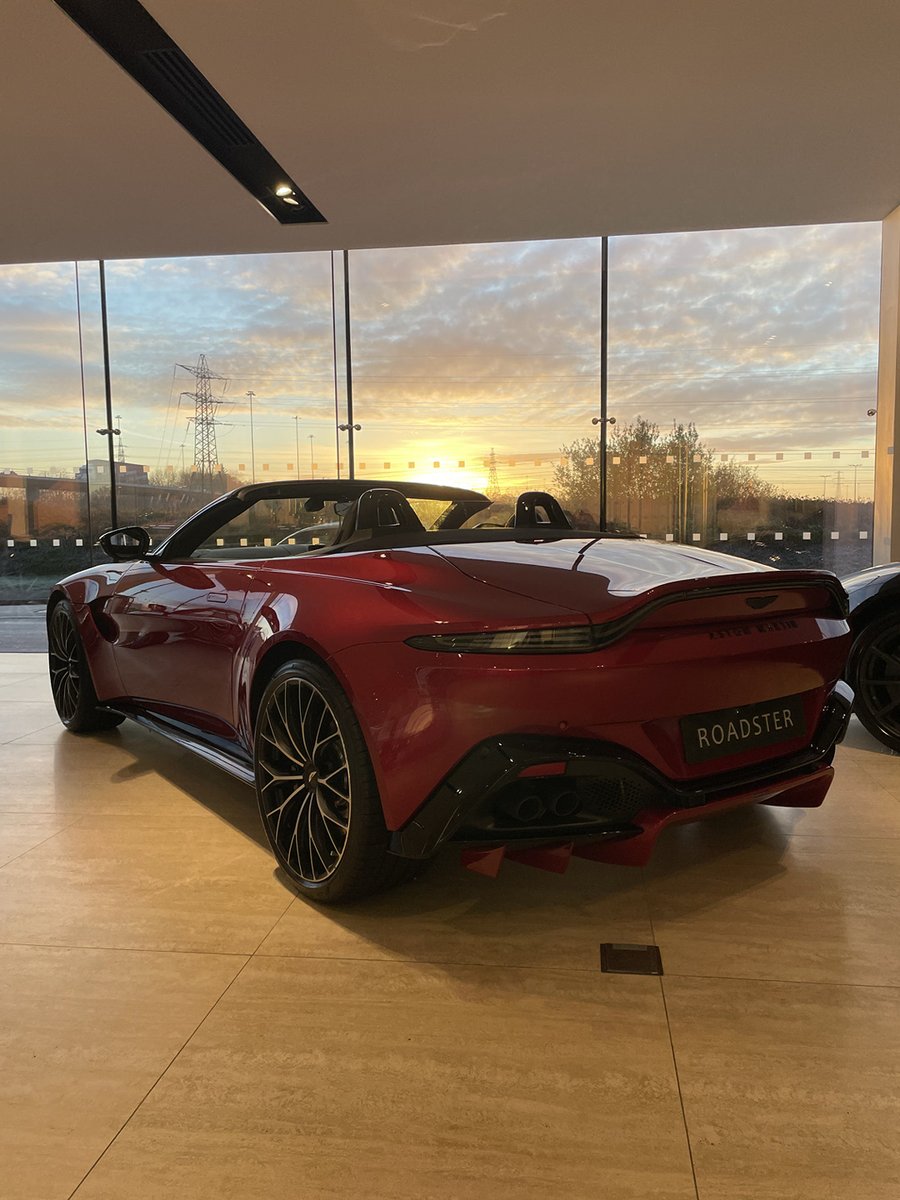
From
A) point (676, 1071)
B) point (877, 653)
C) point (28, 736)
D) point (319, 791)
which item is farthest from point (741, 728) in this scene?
point (28, 736)

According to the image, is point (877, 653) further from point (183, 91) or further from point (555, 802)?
point (183, 91)

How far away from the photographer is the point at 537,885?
229 cm

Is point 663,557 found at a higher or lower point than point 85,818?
higher

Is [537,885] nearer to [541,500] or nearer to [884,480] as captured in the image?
[541,500]

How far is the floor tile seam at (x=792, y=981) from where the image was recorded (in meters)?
1.76

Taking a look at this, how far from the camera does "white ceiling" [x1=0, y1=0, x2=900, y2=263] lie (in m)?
3.73

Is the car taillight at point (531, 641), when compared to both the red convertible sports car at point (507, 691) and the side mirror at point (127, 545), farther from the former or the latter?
the side mirror at point (127, 545)

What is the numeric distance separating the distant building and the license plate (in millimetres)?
7253

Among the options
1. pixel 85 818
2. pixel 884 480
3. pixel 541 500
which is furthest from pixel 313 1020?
pixel 884 480

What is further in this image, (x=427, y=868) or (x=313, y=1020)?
(x=427, y=868)

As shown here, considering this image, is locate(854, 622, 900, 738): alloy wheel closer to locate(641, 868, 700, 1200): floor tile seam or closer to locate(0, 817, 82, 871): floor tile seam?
locate(641, 868, 700, 1200): floor tile seam

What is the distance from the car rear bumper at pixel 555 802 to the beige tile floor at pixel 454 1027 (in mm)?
310

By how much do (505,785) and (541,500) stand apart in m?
1.47

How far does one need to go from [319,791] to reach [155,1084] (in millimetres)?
761
